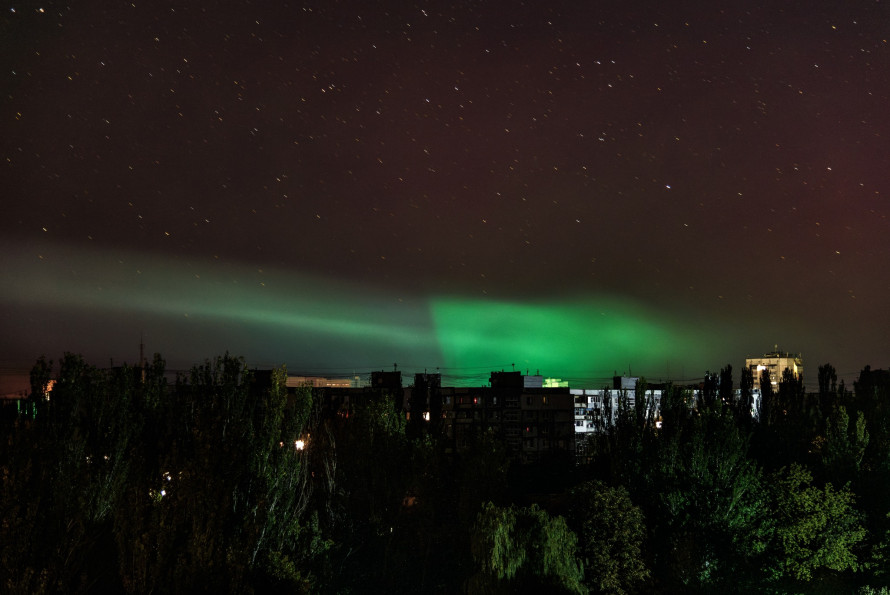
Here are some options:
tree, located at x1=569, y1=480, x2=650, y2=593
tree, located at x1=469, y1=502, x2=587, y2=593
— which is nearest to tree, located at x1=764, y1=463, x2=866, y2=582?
tree, located at x1=569, y1=480, x2=650, y2=593

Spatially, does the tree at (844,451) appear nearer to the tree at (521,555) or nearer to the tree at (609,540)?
the tree at (609,540)

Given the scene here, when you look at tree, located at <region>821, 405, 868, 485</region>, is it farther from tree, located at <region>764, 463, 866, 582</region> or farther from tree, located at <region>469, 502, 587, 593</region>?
tree, located at <region>469, 502, 587, 593</region>

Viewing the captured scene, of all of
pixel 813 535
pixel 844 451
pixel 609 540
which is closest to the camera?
pixel 609 540

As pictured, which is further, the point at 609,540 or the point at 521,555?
the point at 609,540

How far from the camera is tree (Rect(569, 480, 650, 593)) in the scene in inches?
948

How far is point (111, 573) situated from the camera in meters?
19.1

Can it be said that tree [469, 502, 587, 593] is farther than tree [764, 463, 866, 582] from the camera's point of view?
No

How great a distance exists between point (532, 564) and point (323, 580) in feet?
24.1

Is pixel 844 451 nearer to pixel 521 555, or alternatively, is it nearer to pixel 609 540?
pixel 609 540

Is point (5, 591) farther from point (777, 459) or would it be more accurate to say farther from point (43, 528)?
point (777, 459)

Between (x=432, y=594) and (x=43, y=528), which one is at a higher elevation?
(x=43, y=528)

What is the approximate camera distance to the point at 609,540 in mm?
24688

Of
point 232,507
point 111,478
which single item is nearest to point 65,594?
point 232,507

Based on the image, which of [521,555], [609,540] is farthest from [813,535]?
[521,555]
